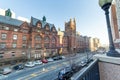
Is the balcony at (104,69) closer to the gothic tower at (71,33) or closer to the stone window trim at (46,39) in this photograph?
the stone window trim at (46,39)

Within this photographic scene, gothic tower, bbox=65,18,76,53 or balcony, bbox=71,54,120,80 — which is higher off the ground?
gothic tower, bbox=65,18,76,53

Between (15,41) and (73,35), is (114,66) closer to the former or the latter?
(15,41)

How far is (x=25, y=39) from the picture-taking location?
33219 millimetres

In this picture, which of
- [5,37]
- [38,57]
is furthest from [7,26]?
[38,57]

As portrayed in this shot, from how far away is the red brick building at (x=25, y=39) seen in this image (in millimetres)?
27812

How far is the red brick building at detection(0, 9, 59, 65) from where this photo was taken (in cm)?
2781

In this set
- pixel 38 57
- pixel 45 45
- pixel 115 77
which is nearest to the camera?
pixel 115 77

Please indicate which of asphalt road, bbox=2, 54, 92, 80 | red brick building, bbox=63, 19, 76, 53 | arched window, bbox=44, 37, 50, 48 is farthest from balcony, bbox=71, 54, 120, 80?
red brick building, bbox=63, 19, 76, 53

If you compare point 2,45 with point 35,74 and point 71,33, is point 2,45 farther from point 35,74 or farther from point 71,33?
point 71,33

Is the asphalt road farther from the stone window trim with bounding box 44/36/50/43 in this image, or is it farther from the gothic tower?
the gothic tower

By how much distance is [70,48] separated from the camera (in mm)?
53938

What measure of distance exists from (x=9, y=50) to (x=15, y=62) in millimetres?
3724

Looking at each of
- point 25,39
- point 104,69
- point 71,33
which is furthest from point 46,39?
point 104,69

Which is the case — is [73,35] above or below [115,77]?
above
